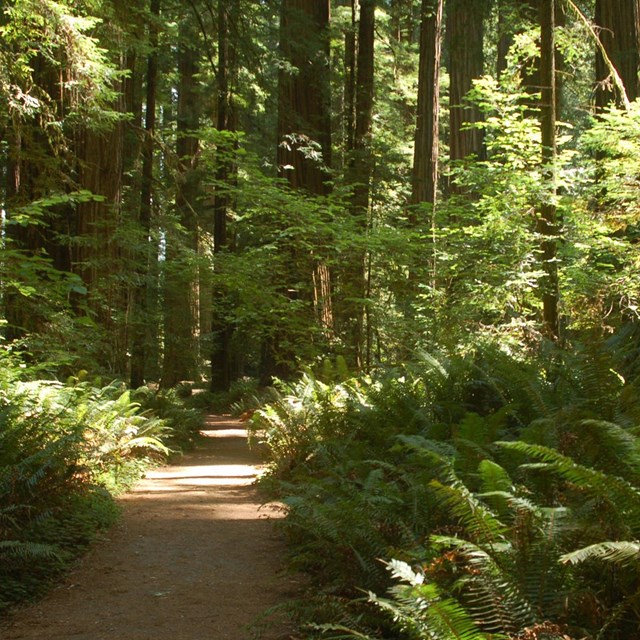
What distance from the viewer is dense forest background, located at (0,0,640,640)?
3355 millimetres

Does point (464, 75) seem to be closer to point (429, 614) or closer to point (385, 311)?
point (385, 311)

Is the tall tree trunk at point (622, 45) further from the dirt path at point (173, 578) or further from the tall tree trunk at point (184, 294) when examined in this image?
the tall tree trunk at point (184, 294)

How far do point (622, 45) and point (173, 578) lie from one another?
11.5 metres

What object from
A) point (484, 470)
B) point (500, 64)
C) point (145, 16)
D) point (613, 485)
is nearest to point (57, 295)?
point (145, 16)

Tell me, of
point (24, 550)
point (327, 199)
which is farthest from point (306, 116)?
point (24, 550)

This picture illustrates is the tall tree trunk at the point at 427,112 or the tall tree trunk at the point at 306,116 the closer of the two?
the tall tree trunk at the point at 306,116

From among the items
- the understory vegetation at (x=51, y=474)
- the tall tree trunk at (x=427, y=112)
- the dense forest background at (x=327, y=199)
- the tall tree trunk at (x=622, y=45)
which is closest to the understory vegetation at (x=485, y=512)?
the dense forest background at (x=327, y=199)

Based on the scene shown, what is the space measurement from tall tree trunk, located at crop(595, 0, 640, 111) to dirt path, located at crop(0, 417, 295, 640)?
9.23 meters

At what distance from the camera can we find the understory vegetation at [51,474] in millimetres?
4691

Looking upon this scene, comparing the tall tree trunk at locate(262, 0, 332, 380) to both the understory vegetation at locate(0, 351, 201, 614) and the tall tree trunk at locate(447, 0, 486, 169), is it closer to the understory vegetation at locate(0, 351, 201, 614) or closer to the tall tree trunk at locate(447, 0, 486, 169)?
the tall tree trunk at locate(447, 0, 486, 169)

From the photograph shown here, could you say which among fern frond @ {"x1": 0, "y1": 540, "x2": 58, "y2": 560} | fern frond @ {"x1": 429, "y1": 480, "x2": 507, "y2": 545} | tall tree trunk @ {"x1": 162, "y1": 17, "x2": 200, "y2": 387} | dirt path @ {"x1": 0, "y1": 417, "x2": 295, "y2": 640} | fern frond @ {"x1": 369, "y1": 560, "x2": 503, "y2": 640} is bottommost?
dirt path @ {"x1": 0, "y1": 417, "x2": 295, "y2": 640}

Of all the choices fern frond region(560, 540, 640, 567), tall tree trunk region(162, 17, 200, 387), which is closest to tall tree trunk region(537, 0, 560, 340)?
fern frond region(560, 540, 640, 567)

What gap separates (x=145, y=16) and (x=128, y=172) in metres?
5.89

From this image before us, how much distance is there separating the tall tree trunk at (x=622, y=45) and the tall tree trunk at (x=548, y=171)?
10.9 feet
